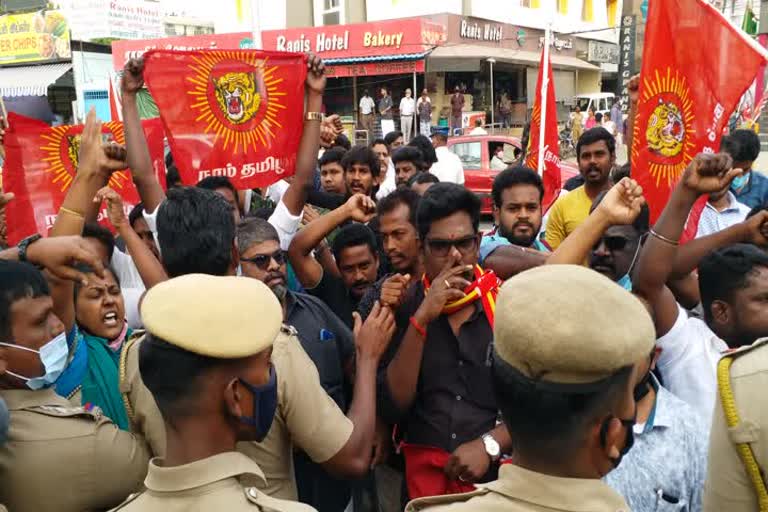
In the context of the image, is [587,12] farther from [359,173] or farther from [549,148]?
[359,173]

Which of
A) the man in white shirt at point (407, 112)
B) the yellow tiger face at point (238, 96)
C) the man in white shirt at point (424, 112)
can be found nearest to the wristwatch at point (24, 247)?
the yellow tiger face at point (238, 96)

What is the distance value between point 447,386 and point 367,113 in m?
21.0

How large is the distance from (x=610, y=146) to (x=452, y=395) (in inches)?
132

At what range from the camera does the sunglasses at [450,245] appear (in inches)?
110

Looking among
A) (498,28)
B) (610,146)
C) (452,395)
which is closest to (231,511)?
(452,395)

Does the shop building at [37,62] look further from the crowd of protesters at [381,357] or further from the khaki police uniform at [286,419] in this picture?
the khaki police uniform at [286,419]

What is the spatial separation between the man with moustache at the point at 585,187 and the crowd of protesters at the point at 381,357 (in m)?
0.83

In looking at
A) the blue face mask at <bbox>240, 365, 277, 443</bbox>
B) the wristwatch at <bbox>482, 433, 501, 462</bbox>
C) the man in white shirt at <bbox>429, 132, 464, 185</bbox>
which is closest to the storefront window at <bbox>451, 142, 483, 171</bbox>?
the man in white shirt at <bbox>429, 132, 464, 185</bbox>

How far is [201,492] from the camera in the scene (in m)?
1.50

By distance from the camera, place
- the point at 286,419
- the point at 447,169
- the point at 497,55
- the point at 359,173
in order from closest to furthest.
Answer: the point at 286,419 → the point at 359,173 → the point at 447,169 → the point at 497,55

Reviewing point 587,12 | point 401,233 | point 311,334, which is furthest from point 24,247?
point 587,12

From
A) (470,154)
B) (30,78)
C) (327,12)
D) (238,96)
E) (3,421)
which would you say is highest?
(327,12)

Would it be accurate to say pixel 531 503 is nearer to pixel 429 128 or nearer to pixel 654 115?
pixel 654 115

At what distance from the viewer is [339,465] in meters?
2.09
